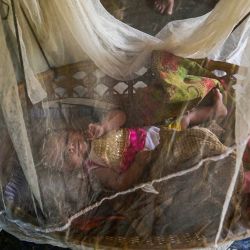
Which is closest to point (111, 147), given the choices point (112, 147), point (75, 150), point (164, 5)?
point (112, 147)

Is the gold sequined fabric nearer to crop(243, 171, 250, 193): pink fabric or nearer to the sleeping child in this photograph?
the sleeping child

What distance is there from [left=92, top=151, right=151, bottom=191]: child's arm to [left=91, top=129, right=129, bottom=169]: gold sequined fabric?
0.03 m

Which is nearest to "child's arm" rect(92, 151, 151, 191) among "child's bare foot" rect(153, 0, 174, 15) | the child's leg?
the child's leg

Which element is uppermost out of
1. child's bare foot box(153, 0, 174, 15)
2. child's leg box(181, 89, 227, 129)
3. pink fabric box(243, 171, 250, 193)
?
child's bare foot box(153, 0, 174, 15)

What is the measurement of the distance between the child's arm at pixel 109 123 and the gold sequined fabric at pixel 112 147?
0.04ft

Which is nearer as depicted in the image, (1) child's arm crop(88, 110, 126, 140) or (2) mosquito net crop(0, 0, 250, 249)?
(2) mosquito net crop(0, 0, 250, 249)

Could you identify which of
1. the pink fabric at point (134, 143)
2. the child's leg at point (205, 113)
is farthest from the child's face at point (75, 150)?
the child's leg at point (205, 113)

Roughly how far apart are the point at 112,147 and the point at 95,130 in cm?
6

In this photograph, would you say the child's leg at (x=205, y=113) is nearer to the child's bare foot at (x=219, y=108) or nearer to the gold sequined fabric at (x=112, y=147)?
the child's bare foot at (x=219, y=108)

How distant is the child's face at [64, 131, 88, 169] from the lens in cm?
94

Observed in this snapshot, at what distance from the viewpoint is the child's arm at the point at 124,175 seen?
949mm

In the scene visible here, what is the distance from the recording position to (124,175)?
97 cm

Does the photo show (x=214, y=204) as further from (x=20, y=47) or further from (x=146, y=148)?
(x=20, y=47)

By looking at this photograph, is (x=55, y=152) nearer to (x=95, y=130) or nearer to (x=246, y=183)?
(x=95, y=130)
